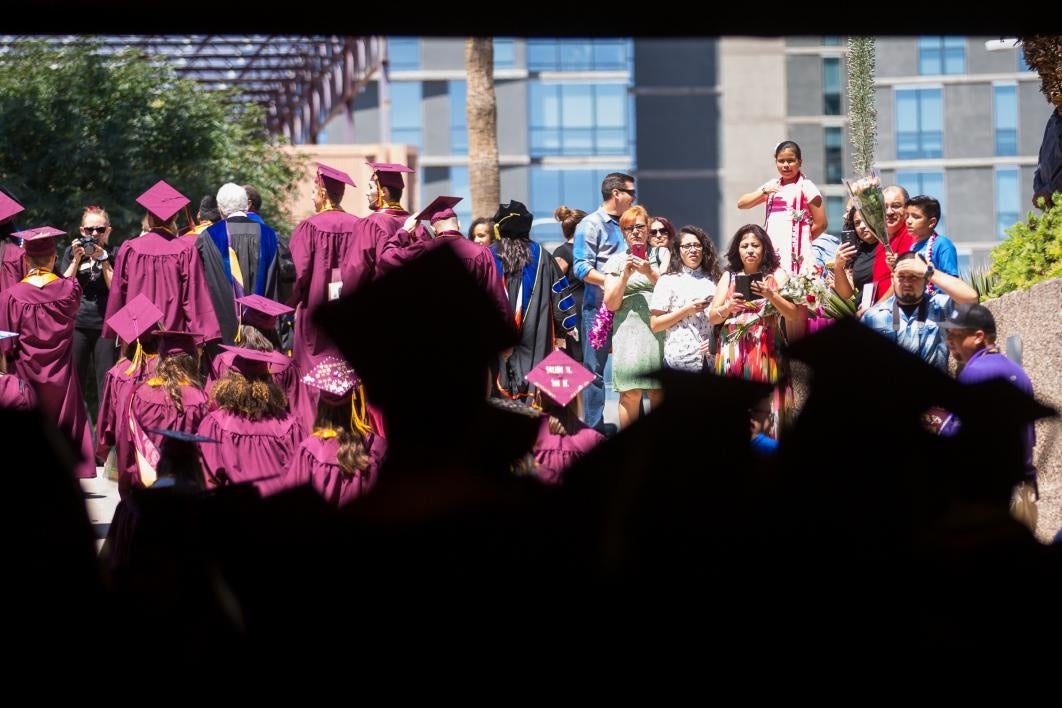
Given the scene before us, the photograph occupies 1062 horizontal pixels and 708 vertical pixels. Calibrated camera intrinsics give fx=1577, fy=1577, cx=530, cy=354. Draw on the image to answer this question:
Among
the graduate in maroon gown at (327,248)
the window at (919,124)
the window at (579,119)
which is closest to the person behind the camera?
the graduate in maroon gown at (327,248)

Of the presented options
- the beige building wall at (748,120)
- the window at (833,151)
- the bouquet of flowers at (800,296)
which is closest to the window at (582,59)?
the beige building wall at (748,120)

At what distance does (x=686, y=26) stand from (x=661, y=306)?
347 inches

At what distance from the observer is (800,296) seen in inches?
320

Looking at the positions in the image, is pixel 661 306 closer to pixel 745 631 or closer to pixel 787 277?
pixel 787 277

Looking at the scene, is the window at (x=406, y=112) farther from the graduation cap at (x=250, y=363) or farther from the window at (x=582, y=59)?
the graduation cap at (x=250, y=363)

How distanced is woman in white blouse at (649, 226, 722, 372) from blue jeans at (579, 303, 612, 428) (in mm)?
799

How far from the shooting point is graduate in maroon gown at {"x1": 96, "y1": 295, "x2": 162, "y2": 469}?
874cm

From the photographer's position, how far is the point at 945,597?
72 cm

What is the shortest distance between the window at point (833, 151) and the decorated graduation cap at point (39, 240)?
53012 millimetres

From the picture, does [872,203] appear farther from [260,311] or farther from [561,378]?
[260,311]

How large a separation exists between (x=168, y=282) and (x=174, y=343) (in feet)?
3.81

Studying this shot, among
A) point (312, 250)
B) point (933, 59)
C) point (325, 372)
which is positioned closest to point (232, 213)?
point (312, 250)

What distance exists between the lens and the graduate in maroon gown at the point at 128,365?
8.74 meters

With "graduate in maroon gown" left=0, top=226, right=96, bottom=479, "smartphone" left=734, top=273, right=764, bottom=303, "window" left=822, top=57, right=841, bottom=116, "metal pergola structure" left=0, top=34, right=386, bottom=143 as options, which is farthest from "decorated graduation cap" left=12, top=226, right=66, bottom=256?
"window" left=822, top=57, right=841, bottom=116
